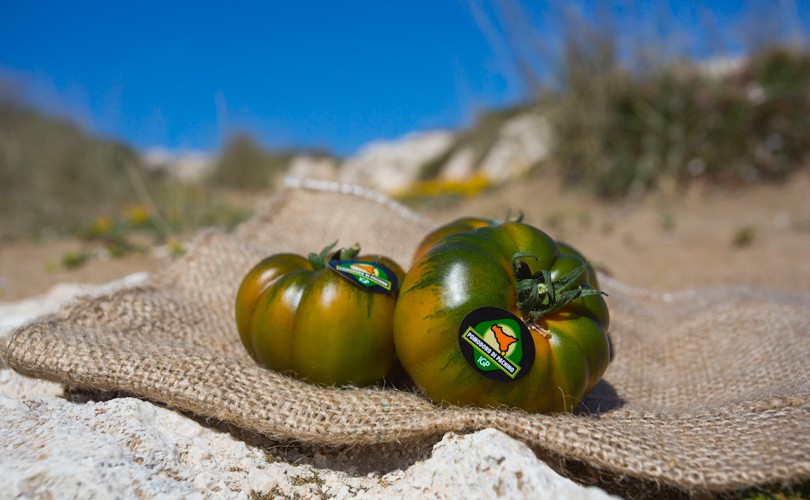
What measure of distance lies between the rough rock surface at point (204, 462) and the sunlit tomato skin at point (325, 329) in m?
0.24

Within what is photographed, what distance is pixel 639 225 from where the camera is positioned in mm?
5969

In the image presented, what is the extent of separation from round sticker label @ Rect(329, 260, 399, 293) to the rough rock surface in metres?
0.48

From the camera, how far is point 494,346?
1601 millimetres

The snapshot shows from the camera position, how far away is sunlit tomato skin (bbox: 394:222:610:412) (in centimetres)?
165

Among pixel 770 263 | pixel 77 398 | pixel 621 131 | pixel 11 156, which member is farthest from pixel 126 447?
pixel 11 156

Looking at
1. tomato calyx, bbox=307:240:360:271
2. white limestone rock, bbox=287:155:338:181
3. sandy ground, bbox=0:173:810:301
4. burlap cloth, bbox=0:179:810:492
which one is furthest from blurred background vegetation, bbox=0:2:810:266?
white limestone rock, bbox=287:155:338:181

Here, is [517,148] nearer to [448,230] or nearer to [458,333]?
[448,230]

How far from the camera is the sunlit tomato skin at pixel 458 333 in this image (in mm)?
1646

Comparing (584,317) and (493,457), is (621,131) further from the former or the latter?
(493,457)

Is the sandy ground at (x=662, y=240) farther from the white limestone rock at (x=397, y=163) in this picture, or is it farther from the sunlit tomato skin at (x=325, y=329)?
the white limestone rock at (x=397, y=163)

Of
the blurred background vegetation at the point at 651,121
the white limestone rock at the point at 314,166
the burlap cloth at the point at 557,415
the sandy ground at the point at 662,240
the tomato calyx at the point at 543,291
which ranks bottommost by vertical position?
the burlap cloth at the point at 557,415

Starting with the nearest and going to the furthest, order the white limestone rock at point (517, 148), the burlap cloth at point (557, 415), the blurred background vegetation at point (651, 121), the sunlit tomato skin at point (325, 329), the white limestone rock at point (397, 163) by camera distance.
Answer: the burlap cloth at point (557, 415) < the sunlit tomato skin at point (325, 329) < the blurred background vegetation at point (651, 121) < the white limestone rock at point (517, 148) < the white limestone rock at point (397, 163)

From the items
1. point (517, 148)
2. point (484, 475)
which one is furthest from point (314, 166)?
point (484, 475)

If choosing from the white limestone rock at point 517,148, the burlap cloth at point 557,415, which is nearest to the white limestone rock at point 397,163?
the white limestone rock at point 517,148
